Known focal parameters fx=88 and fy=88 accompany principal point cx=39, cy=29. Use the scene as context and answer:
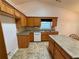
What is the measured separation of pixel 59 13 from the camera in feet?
24.8

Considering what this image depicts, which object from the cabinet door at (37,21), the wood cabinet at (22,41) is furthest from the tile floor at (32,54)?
the cabinet door at (37,21)

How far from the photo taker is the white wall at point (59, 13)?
729 cm

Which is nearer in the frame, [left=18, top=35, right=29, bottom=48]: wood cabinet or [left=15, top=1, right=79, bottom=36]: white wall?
[left=18, top=35, right=29, bottom=48]: wood cabinet

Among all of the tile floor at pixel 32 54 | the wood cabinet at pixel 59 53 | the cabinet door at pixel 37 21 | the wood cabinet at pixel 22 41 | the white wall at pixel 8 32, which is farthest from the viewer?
the cabinet door at pixel 37 21

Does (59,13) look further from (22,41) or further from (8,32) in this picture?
(8,32)

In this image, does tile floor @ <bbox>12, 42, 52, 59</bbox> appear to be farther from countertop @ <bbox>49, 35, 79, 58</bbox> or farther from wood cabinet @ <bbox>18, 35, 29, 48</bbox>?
countertop @ <bbox>49, 35, 79, 58</bbox>

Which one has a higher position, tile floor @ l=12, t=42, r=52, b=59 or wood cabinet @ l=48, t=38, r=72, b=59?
wood cabinet @ l=48, t=38, r=72, b=59

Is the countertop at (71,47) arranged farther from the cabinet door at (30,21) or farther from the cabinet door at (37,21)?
the cabinet door at (30,21)

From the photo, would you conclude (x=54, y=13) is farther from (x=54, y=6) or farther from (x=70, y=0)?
(x=70, y=0)

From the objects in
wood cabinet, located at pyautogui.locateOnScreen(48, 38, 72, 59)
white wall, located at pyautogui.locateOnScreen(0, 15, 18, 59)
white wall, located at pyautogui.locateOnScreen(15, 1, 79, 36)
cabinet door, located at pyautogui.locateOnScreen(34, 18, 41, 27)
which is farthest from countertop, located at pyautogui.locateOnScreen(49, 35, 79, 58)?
white wall, located at pyautogui.locateOnScreen(15, 1, 79, 36)

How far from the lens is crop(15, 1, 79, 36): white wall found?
23.9 ft

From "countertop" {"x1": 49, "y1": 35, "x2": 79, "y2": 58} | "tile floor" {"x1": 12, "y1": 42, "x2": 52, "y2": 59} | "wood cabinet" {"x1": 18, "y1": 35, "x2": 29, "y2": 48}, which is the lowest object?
"tile floor" {"x1": 12, "y1": 42, "x2": 52, "y2": 59}

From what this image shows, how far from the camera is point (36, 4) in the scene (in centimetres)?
731

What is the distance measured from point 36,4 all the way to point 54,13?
170cm
